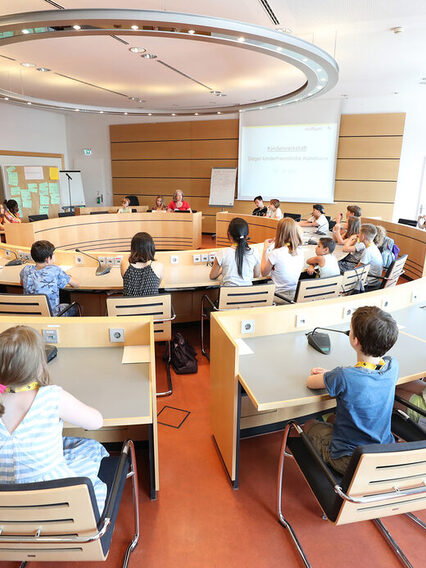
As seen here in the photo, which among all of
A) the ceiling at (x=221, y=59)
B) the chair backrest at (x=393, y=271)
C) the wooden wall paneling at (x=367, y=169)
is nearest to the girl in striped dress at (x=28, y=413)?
the ceiling at (x=221, y=59)

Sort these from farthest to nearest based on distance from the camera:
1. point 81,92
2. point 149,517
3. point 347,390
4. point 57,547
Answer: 1. point 81,92
2. point 149,517
3. point 347,390
4. point 57,547

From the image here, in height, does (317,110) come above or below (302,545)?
above

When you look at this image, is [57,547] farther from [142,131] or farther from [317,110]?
[142,131]

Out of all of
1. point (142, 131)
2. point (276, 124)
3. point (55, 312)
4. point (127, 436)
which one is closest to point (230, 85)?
point (276, 124)

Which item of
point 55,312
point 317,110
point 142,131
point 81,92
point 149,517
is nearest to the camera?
point 149,517

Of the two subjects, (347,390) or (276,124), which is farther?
(276,124)

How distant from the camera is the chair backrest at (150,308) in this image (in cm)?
271

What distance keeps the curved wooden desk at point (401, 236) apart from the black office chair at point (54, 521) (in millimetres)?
6031

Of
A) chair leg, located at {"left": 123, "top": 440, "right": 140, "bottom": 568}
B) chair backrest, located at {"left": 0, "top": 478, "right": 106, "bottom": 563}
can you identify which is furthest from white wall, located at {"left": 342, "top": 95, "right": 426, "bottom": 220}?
chair backrest, located at {"left": 0, "top": 478, "right": 106, "bottom": 563}

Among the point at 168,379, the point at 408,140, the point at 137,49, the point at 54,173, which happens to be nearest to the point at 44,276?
A: the point at 168,379

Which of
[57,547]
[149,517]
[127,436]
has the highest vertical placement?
[57,547]

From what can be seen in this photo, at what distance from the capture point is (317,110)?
852 centimetres

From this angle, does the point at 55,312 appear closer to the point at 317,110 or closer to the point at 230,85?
the point at 230,85

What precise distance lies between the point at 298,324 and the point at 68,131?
37.2 ft
